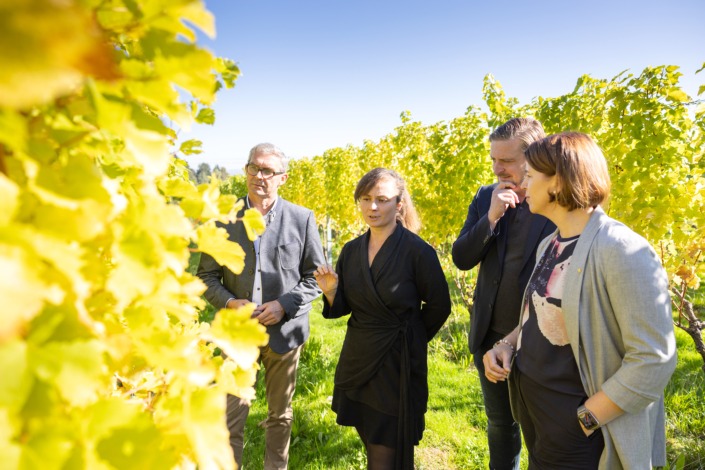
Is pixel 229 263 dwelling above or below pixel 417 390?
above

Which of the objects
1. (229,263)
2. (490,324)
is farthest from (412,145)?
(229,263)

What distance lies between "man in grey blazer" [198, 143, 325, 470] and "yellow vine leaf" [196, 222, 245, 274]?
1989mm

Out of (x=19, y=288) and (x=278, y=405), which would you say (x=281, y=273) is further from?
(x=19, y=288)

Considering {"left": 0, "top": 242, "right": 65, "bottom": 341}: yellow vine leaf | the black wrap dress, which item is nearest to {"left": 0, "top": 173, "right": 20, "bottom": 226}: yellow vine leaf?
{"left": 0, "top": 242, "right": 65, "bottom": 341}: yellow vine leaf

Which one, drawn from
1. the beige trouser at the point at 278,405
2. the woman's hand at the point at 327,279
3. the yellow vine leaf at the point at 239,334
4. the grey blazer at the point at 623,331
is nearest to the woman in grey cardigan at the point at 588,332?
the grey blazer at the point at 623,331

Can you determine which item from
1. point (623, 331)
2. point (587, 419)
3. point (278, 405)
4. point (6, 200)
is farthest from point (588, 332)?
point (278, 405)

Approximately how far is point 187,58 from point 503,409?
2.63 meters

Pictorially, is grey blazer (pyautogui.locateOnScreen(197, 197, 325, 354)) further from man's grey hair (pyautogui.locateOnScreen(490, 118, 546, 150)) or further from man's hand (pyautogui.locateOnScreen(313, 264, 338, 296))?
man's grey hair (pyautogui.locateOnScreen(490, 118, 546, 150))

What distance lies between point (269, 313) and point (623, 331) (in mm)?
1889

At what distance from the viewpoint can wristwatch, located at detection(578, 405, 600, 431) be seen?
1444 mm

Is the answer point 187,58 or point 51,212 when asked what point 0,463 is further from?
point 187,58

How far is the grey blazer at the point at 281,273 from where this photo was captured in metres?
2.66

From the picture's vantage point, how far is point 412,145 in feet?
21.8

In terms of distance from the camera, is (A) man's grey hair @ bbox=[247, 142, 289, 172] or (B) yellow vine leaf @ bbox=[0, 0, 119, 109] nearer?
(B) yellow vine leaf @ bbox=[0, 0, 119, 109]
